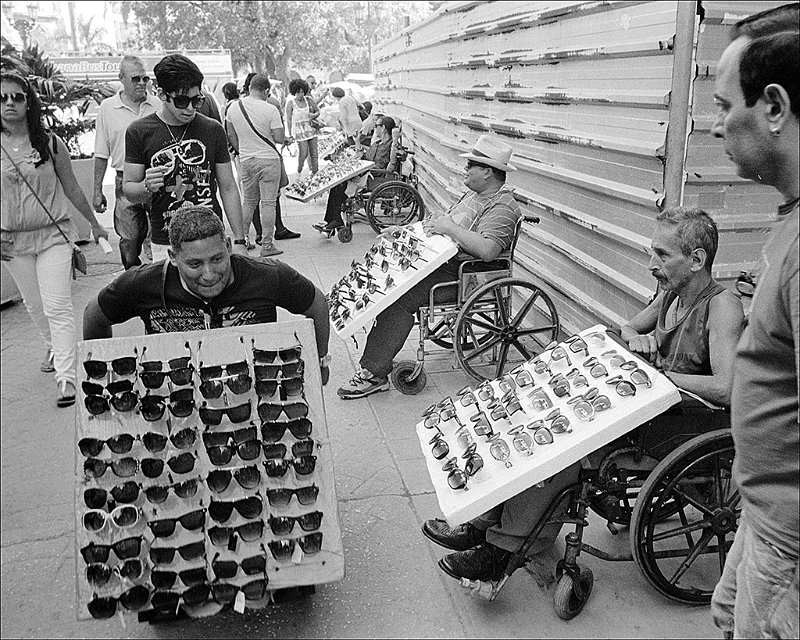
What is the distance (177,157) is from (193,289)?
1.36 m

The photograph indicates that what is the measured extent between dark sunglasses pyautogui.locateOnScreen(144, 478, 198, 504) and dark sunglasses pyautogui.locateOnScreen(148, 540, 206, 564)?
14 cm

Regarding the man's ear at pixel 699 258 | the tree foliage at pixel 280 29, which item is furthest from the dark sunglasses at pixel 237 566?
the tree foliage at pixel 280 29

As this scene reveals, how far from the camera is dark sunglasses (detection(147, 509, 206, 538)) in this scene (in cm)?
203

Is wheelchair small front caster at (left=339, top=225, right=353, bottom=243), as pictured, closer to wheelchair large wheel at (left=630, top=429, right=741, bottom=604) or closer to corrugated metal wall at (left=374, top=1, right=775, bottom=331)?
corrugated metal wall at (left=374, top=1, right=775, bottom=331)

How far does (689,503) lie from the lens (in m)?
2.29

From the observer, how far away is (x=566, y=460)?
83.4 inches

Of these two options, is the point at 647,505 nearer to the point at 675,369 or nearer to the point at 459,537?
the point at 675,369

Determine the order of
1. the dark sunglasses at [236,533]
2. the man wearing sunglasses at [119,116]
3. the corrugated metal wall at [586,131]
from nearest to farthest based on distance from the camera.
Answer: the dark sunglasses at [236,533]
the corrugated metal wall at [586,131]
the man wearing sunglasses at [119,116]

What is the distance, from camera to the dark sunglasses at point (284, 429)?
220cm

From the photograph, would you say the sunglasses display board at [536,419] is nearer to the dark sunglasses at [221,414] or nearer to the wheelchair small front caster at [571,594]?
the wheelchair small front caster at [571,594]

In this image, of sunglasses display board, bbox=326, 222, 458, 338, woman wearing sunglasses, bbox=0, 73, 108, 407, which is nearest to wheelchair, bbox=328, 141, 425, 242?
sunglasses display board, bbox=326, 222, 458, 338

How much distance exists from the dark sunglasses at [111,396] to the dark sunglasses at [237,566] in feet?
1.80

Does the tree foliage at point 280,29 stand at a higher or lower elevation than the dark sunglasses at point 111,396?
higher

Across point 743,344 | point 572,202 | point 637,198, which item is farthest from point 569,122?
point 743,344
